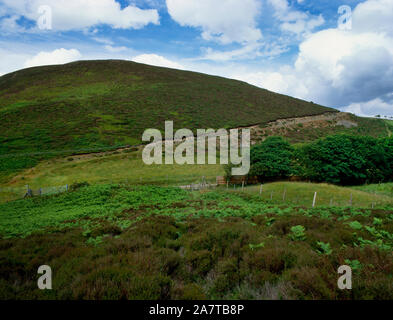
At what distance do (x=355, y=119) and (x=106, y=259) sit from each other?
112 meters

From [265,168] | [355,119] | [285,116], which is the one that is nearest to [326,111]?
[355,119]

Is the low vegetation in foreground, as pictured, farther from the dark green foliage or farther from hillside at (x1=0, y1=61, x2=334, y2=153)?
hillside at (x1=0, y1=61, x2=334, y2=153)

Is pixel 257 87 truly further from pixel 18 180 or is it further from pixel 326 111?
pixel 18 180

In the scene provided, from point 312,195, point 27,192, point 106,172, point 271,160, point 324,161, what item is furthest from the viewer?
point 106,172

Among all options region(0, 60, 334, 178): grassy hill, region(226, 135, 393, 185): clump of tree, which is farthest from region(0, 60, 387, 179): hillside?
region(226, 135, 393, 185): clump of tree

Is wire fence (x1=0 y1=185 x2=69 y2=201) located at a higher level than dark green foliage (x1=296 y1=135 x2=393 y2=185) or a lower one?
lower

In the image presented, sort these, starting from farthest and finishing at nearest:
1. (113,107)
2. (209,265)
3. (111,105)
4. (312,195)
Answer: (111,105)
(113,107)
(312,195)
(209,265)

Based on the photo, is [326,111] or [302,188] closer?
[302,188]

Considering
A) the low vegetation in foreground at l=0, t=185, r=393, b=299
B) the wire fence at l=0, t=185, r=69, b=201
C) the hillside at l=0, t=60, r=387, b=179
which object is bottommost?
the wire fence at l=0, t=185, r=69, b=201

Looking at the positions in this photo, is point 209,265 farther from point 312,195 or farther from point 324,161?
point 324,161

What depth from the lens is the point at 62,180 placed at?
35438 millimetres

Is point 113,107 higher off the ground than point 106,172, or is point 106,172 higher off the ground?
point 113,107

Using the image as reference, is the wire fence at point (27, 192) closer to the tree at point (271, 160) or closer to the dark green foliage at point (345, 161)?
the tree at point (271, 160)

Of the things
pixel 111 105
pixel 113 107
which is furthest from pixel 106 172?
pixel 111 105
